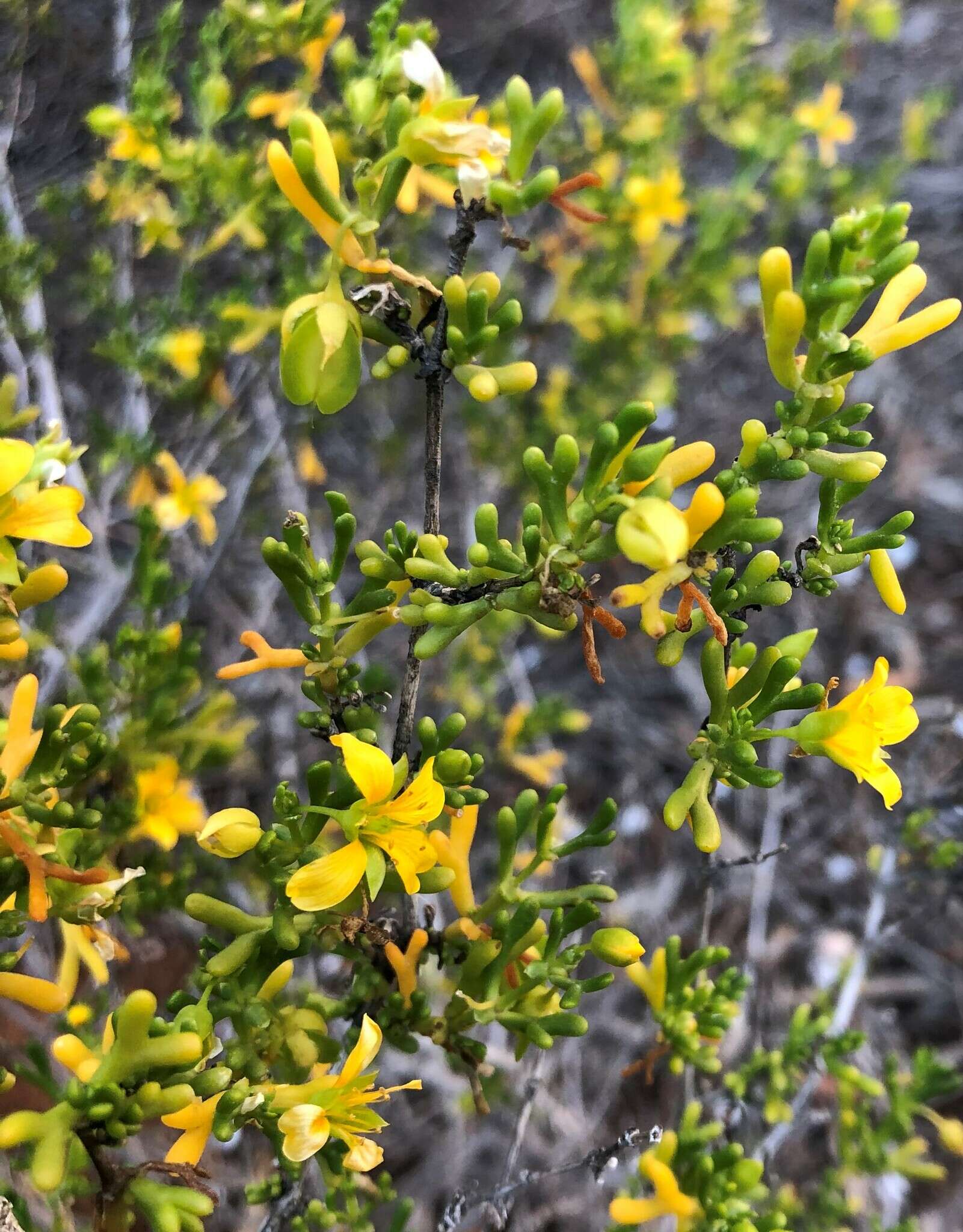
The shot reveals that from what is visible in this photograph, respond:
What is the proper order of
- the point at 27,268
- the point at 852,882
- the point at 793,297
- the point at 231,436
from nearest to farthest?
the point at 793,297 → the point at 27,268 → the point at 231,436 → the point at 852,882

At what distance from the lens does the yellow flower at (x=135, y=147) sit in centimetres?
237

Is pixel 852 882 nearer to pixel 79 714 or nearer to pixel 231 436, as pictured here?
pixel 231 436

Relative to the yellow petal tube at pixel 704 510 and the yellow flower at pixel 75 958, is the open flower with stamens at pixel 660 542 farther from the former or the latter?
the yellow flower at pixel 75 958

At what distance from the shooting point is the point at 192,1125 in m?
1.13

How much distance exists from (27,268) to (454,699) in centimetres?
209

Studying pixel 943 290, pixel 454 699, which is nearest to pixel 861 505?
pixel 943 290

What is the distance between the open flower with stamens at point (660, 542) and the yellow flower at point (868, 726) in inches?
11.9

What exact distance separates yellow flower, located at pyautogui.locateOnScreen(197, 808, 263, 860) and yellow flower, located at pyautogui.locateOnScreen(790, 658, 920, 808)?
0.77 m

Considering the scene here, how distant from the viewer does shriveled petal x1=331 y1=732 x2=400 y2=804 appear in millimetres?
1034

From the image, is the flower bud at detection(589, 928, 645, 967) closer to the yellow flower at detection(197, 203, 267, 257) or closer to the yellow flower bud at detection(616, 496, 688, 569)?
the yellow flower bud at detection(616, 496, 688, 569)

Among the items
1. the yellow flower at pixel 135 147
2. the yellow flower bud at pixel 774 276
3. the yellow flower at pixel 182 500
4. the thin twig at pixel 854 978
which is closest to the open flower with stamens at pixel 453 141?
the yellow flower bud at pixel 774 276

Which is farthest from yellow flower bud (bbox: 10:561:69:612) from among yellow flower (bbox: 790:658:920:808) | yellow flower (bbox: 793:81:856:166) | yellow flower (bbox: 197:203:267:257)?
yellow flower (bbox: 793:81:856:166)

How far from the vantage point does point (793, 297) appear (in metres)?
0.99

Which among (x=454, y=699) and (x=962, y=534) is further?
(x=962, y=534)
